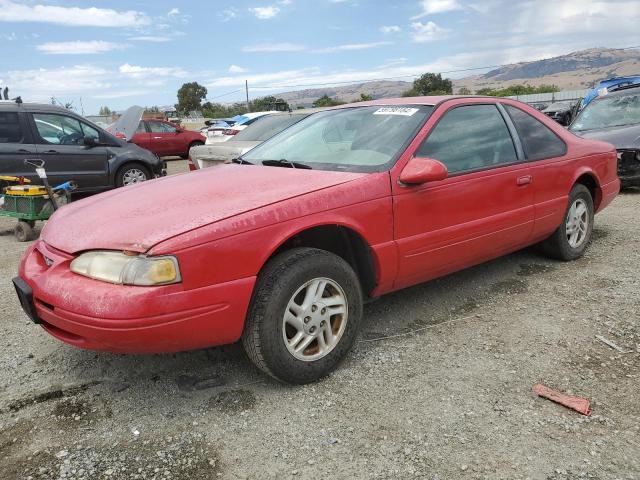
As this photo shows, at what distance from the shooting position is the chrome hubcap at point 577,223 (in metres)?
4.48

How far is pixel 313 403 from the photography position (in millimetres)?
2578

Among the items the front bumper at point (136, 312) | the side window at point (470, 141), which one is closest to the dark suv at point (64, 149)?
the front bumper at point (136, 312)

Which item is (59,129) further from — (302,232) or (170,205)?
(302,232)

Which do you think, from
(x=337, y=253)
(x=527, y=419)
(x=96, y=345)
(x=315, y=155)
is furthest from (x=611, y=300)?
(x=96, y=345)

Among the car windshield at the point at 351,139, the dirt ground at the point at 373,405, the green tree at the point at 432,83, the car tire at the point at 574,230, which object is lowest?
the dirt ground at the point at 373,405

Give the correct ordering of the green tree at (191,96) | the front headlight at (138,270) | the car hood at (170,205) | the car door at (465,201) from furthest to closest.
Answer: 1. the green tree at (191,96)
2. the car door at (465,201)
3. the car hood at (170,205)
4. the front headlight at (138,270)

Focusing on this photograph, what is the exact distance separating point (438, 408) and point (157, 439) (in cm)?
131

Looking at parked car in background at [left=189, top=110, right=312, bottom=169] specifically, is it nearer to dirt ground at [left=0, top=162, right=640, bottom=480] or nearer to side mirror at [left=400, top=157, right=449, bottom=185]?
side mirror at [left=400, top=157, right=449, bottom=185]

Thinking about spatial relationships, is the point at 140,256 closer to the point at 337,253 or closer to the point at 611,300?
the point at 337,253

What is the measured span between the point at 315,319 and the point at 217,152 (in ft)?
16.7

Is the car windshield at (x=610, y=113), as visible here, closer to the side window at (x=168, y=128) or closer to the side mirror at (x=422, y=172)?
the side mirror at (x=422, y=172)

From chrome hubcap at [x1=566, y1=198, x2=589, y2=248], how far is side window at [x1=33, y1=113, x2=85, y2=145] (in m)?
7.14

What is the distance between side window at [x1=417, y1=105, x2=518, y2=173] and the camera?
335 centimetres

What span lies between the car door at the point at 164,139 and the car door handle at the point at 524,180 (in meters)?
14.5
